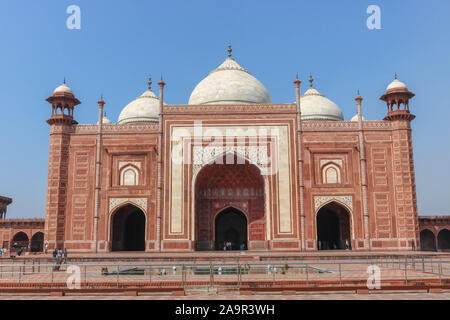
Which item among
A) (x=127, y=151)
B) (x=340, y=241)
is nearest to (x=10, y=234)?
(x=127, y=151)

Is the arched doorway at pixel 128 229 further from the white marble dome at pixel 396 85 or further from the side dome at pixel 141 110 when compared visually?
the white marble dome at pixel 396 85

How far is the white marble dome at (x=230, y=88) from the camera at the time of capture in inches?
874

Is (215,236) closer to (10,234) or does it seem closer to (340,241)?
(340,241)

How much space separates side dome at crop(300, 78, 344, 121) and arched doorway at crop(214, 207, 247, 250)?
6.92 metres

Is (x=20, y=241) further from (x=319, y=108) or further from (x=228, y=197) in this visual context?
(x=319, y=108)

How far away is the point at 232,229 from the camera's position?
22000 mm

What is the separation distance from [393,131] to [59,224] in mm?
15591

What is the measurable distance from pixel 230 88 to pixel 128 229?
8.83 metres

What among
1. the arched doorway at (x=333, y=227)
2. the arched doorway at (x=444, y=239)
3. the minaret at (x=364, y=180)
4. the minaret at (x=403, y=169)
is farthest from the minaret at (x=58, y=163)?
the arched doorway at (x=444, y=239)

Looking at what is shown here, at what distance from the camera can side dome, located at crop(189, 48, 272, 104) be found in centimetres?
2220

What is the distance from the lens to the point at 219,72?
23.8 meters

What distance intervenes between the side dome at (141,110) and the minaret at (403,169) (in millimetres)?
12363

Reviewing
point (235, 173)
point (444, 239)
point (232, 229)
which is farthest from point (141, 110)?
Answer: point (444, 239)
